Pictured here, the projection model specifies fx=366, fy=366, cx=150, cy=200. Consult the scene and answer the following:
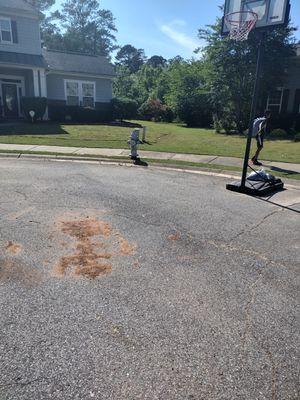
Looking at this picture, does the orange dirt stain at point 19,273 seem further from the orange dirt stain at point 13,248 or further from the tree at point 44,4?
the tree at point 44,4

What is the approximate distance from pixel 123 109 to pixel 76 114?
5.08 metres

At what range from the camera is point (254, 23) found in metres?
7.48

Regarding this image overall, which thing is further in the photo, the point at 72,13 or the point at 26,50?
the point at 72,13

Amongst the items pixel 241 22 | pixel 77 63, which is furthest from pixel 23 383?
pixel 77 63

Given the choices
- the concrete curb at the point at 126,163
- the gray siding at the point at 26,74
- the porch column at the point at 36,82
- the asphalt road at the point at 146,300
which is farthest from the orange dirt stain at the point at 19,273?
the gray siding at the point at 26,74

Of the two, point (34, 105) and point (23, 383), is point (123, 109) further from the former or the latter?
point (23, 383)

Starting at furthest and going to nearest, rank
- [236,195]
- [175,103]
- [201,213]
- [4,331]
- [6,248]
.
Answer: [175,103], [236,195], [201,213], [6,248], [4,331]

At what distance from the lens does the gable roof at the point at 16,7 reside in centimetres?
2280

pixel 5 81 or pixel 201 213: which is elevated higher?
pixel 5 81

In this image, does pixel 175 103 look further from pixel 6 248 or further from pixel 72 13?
pixel 72 13

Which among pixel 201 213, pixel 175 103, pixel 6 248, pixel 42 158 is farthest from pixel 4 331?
pixel 175 103

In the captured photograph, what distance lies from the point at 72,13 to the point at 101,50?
834cm

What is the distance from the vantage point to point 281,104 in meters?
24.0

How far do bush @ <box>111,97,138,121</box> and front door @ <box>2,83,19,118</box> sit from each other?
286 inches
